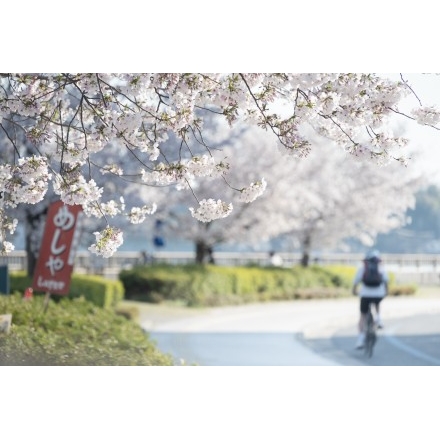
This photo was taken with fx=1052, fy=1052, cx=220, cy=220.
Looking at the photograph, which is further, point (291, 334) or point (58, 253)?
point (291, 334)

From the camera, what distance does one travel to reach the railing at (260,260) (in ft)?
90.6

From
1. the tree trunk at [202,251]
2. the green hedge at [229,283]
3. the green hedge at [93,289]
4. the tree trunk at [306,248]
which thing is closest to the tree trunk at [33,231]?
the green hedge at [93,289]

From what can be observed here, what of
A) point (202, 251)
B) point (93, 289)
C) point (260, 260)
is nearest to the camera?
point (93, 289)

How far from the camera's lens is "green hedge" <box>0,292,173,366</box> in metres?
10.7

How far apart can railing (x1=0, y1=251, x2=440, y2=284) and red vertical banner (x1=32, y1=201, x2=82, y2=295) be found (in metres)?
13.7

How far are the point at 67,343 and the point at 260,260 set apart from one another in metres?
21.0

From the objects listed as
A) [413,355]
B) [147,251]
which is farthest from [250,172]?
[413,355]

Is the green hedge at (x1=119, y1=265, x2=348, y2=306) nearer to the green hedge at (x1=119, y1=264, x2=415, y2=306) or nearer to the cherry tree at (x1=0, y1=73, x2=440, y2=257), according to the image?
the green hedge at (x1=119, y1=264, x2=415, y2=306)

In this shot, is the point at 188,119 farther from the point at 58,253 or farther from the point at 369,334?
the point at 369,334

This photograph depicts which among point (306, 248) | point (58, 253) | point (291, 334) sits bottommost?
point (291, 334)

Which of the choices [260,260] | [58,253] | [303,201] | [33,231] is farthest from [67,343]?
[260,260]

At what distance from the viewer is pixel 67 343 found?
1081 cm

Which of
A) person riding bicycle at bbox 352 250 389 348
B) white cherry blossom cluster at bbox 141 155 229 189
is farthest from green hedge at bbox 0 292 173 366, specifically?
person riding bicycle at bbox 352 250 389 348
